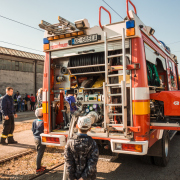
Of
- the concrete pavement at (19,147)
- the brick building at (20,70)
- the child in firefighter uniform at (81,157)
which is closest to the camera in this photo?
the child in firefighter uniform at (81,157)

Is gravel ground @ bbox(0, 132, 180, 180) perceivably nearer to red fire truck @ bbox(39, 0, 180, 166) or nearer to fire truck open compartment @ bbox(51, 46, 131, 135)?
red fire truck @ bbox(39, 0, 180, 166)

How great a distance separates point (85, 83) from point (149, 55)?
1.78 metres

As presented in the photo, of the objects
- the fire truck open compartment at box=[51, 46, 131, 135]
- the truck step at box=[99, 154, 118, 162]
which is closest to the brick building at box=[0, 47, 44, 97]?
the fire truck open compartment at box=[51, 46, 131, 135]

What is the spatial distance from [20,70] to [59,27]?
21750mm

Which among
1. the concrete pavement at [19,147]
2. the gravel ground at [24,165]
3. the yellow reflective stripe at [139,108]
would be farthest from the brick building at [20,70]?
the yellow reflective stripe at [139,108]

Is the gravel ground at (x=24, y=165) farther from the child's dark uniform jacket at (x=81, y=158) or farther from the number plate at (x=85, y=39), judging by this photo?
the number plate at (x=85, y=39)

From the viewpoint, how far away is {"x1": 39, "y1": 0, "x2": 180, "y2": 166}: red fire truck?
3.87 m

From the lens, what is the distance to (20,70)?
2495 cm

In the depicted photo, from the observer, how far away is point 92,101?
488 centimetres

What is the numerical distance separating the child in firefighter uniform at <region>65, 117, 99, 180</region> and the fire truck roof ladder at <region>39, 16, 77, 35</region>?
250 centimetres

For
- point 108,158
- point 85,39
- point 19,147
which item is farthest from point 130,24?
point 19,147

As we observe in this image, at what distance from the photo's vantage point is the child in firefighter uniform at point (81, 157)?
270 centimetres

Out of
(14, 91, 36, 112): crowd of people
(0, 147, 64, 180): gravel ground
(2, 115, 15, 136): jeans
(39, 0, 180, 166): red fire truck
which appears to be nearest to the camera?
(39, 0, 180, 166): red fire truck

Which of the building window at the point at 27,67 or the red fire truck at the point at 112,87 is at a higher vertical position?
the building window at the point at 27,67
